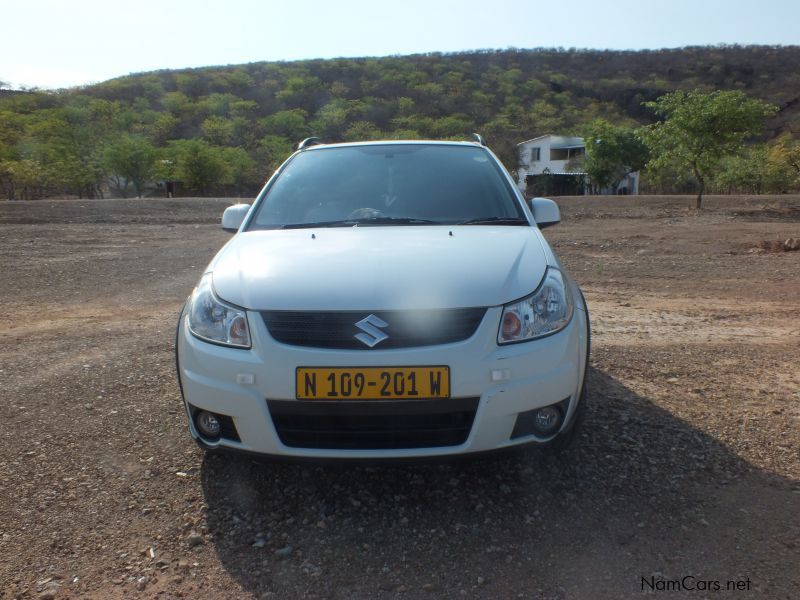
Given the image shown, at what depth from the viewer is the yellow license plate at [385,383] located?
2.29 metres

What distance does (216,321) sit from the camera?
101 inches

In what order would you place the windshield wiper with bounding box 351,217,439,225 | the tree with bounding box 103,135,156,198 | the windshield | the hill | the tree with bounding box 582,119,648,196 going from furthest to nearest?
the hill
the tree with bounding box 582,119,648,196
the tree with bounding box 103,135,156,198
the windshield
the windshield wiper with bounding box 351,217,439,225

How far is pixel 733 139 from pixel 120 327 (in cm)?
1970

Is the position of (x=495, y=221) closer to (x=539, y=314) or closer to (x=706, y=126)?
(x=539, y=314)

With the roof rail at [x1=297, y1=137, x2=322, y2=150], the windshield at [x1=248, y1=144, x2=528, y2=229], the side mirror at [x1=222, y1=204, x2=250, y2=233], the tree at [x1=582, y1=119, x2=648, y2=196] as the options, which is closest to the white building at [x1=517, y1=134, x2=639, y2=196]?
the tree at [x1=582, y1=119, x2=648, y2=196]

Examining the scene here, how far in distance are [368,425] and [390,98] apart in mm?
67482

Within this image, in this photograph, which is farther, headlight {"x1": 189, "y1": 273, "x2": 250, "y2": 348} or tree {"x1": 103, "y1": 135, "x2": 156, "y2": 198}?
tree {"x1": 103, "y1": 135, "x2": 156, "y2": 198}

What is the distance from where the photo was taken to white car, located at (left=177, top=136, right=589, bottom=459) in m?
2.31

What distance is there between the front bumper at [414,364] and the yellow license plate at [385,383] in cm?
2

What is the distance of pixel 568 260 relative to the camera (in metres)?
10.0

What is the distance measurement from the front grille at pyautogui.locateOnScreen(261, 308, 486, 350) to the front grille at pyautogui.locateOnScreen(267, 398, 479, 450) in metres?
0.22

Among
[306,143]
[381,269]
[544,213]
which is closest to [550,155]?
[306,143]

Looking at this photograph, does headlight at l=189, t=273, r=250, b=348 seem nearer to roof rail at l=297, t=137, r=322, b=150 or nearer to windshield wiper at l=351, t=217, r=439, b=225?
windshield wiper at l=351, t=217, r=439, b=225

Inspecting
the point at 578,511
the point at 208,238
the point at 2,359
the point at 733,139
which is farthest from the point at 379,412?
the point at 733,139
